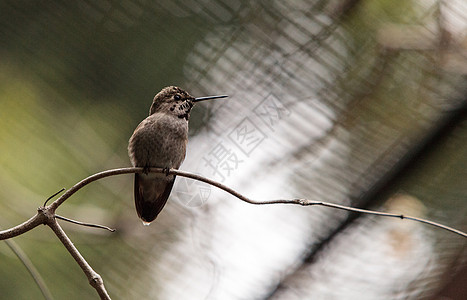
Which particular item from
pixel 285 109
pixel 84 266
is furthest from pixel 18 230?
pixel 285 109

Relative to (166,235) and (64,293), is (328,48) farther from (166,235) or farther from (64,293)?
(64,293)

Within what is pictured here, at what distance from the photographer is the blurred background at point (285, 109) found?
1.04 meters

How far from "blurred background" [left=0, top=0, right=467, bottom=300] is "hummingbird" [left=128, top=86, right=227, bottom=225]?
0.23 ft

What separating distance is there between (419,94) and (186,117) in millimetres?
609

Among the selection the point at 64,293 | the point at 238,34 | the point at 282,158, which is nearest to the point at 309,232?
the point at 282,158

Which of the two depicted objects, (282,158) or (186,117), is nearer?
(282,158)

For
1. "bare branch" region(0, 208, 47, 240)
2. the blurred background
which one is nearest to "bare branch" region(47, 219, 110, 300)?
"bare branch" region(0, 208, 47, 240)

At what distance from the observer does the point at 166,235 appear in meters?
1.34

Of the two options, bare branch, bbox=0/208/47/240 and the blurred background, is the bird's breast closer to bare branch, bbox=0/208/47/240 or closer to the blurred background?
the blurred background

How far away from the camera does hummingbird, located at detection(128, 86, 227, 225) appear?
1220 millimetres

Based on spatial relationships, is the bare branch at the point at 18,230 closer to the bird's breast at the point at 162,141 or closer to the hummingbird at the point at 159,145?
the hummingbird at the point at 159,145

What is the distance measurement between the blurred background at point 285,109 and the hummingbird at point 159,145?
0.23ft

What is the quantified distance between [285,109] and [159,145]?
45 cm

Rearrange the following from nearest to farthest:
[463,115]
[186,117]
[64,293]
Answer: [463,115] → [64,293] → [186,117]
